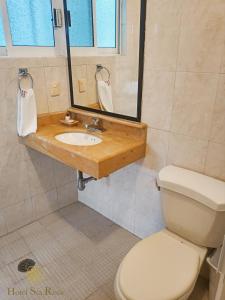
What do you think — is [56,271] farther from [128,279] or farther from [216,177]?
[216,177]

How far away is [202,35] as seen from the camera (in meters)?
1.15

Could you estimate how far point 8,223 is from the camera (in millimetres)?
1951

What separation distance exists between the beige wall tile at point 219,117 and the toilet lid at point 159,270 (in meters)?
0.64

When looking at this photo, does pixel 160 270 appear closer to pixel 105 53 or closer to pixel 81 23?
pixel 105 53

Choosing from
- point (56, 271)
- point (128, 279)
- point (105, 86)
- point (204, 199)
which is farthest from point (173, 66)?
point (56, 271)

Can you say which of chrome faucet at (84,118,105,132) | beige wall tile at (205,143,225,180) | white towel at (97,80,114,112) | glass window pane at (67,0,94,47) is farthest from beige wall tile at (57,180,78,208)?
beige wall tile at (205,143,225,180)

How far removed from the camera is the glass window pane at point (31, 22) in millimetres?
1727

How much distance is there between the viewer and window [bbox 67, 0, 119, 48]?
1.56m

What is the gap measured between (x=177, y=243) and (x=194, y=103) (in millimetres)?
808

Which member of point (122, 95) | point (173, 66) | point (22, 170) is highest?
point (173, 66)

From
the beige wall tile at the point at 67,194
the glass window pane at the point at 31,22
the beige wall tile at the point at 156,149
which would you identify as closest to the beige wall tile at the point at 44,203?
the beige wall tile at the point at 67,194

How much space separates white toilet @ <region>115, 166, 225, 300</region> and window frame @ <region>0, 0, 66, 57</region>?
4.50 feet

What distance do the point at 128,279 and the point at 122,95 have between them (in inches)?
45.0

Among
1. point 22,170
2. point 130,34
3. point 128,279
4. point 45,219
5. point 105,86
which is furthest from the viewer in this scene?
point 45,219
